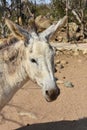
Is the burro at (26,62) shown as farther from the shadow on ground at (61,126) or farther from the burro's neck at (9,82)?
the shadow on ground at (61,126)

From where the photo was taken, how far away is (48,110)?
6.59 metres

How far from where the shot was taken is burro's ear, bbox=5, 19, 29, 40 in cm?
439

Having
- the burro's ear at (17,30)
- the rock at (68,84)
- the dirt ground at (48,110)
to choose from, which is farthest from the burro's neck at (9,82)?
the rock at (68,84)

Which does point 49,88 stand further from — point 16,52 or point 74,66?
point 74,66

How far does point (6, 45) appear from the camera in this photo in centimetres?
497

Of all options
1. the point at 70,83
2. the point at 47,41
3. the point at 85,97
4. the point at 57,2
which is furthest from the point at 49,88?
the point at 57,2

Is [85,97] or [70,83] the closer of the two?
[85,97]

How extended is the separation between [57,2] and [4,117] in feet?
31.8

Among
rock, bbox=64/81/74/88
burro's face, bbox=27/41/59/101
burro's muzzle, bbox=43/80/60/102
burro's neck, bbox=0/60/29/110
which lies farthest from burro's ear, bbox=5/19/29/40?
rock, bbox=64/81/74/88

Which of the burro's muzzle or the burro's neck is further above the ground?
the burro's muzzle

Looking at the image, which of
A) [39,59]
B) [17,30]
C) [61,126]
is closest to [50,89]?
[39,59]

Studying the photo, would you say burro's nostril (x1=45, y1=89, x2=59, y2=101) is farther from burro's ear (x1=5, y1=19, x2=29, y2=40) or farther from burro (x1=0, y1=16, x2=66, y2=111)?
burro's ear (x1=5, y1=19, x2=29, y2=40)

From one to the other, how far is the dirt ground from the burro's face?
1.70 meters

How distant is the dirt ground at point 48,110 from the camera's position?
6016 millimetres
